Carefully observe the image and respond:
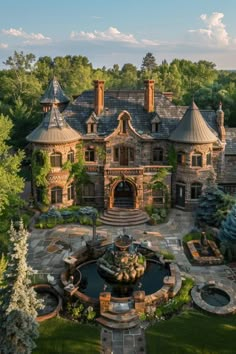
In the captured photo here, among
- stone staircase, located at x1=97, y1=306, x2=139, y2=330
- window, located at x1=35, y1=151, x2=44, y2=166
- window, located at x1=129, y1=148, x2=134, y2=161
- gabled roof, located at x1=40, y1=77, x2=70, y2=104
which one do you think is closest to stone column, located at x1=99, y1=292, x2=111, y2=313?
stone staircase, located at x1=97, y1=306, x2=139, y2=330

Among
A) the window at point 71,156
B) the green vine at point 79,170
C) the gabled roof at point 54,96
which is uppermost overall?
the gabled roof at point 54,96

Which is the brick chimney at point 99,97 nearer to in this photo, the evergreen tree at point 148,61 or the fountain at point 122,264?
the fountain at point 122,264

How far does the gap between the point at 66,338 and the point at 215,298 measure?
8328mm

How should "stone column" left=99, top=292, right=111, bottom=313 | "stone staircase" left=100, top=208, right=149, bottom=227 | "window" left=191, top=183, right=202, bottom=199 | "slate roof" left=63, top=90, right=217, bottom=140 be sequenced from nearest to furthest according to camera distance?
"stone column" left=99, top=292, right=111, bottom=313, "stone staircase" left=100, top=208, right=149, bottom=227, "window" left=191, top=183, right=202, bottom=199, "slate roof" left=63, top=90, right=217, bottom=140

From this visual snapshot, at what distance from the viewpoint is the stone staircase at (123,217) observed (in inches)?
1166

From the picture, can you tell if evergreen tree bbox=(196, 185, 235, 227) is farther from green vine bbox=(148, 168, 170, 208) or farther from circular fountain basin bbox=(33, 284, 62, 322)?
circular fountain basin bbox=(33, 284, 62, 322)

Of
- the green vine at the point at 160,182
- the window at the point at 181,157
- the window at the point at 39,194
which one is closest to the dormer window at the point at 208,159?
the window at the point at 181,157

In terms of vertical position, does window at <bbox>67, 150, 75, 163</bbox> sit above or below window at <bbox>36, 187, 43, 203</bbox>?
above

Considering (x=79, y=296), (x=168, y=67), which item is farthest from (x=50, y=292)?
(x=168, y=67)

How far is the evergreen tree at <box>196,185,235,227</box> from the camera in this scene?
27.5 m

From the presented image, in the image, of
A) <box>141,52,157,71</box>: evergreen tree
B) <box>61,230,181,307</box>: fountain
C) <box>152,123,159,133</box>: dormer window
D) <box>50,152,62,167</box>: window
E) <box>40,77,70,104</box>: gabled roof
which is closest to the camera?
<box>61,230,181,307</box>: fountain

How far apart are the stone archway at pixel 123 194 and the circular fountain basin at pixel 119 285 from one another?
9.69 metres

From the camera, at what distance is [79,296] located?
18.6 m

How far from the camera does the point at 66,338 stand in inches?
630
